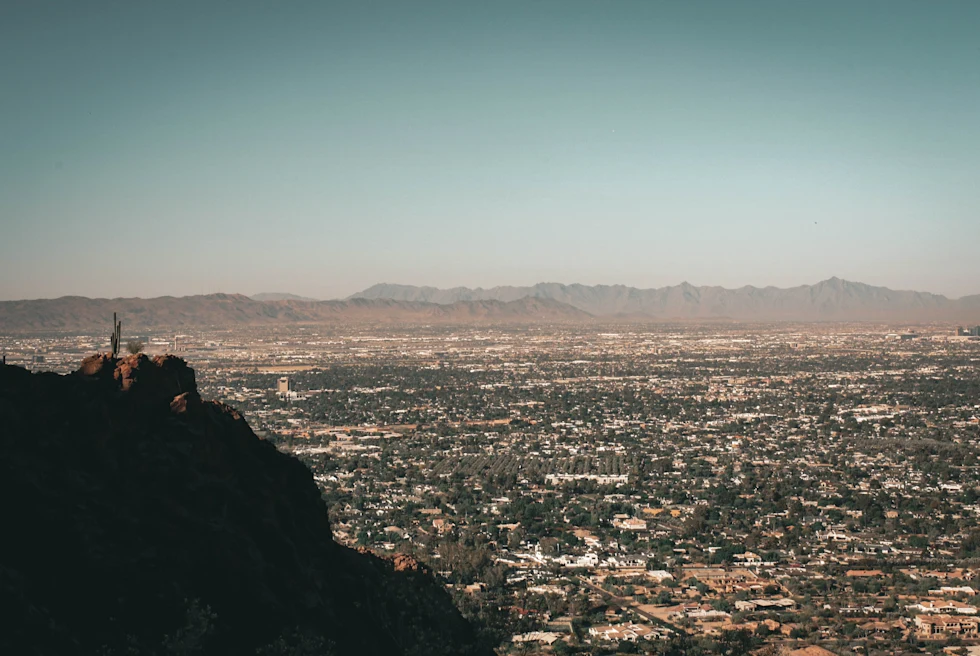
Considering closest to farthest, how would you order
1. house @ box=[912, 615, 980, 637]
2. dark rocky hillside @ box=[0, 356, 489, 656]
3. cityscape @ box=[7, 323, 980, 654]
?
dark rocky hillside @ box=[0, 356, 489, 656], house @ box=[912, 615, 980, 637], cityscape @ box=[7, 323, 980, 654]

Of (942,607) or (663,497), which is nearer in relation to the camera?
(942,607)

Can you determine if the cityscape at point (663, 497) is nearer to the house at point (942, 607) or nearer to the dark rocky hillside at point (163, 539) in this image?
the house at point (942, 607)

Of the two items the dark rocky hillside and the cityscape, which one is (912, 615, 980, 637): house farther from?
the dark rocky hillside

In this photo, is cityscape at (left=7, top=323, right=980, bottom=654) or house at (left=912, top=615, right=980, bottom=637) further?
cityscape at (left=7, top=323, right=980, bottom=654)

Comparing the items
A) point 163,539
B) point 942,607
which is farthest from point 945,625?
point 163,539

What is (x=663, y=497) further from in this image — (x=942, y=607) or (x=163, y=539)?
(x=163, y=539)

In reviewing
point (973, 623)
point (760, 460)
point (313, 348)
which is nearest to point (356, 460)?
point (760, 460)

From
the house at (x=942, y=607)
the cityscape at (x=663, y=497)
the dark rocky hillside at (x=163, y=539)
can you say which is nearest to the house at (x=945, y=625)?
the cityscape at (x=663, y=497)

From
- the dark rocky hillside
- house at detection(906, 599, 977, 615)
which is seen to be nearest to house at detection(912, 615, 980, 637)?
house at detection(906, 599, 977, 615)

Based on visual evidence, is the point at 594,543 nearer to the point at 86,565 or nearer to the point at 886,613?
the point at 886,613
